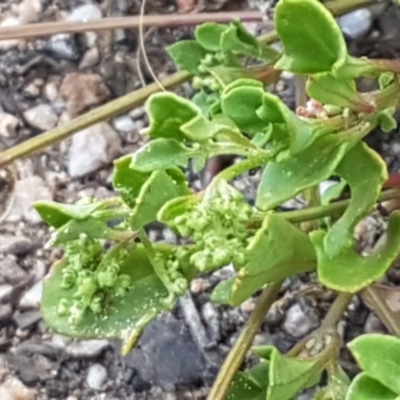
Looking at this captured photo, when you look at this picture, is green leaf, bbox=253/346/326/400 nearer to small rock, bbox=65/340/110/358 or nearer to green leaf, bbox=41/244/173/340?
green leaf, bbox=41/244/173/340

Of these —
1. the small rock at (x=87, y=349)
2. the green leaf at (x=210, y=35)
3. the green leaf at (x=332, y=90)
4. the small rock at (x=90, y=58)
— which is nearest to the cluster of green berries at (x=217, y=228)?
the green leaf at (x=332, y=90)

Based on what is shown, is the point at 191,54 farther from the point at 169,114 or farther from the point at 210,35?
the point at 169,114

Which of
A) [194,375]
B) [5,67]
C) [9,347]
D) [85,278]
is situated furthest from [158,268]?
[5,67]

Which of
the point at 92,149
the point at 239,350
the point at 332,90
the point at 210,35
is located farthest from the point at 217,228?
the point at 92,149

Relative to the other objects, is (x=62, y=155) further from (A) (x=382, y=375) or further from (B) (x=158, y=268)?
(A) (x=382, y=375)

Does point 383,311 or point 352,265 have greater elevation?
point 352,265

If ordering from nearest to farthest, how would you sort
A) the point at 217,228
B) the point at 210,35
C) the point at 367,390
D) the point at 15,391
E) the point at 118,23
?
the point at 217,228
the point at 367,390
the point at 210,35
the point at 15,391
the point at 118,23

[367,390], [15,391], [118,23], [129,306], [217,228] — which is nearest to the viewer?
[217,228]
